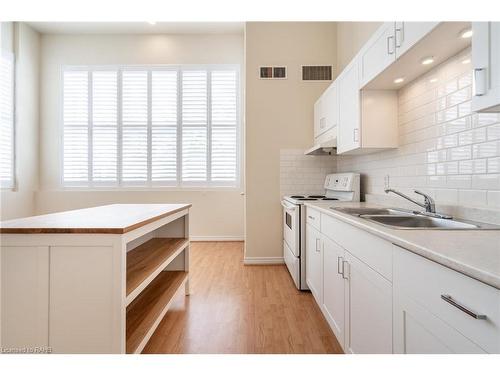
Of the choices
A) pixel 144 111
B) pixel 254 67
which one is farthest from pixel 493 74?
pixel 144 111

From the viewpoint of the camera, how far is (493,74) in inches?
36.9

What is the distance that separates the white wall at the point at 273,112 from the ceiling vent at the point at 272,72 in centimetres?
6

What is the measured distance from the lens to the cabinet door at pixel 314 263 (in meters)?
2.21

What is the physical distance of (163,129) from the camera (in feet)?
16.8

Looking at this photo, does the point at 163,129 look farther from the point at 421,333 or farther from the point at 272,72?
the point at 421,333

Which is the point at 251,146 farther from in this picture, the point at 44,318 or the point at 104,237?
the point at 44,318

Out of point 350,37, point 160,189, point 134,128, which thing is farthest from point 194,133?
point 350,37

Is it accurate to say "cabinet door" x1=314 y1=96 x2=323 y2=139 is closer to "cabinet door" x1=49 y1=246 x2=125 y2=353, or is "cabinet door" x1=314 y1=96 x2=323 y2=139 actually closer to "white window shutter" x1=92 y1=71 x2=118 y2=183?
"cabinet door" x1=49 y1=246 x2=125 y2=353

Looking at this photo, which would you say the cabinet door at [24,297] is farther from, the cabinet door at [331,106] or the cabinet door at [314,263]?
the cabinet door at [331,106]

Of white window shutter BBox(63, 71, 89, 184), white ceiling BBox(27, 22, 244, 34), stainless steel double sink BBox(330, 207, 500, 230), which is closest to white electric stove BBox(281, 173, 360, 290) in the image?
stainless steel double sink BBox(330, 207, 500, 230)

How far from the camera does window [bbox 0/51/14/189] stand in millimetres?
4430

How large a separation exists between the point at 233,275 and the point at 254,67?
2.71 meters

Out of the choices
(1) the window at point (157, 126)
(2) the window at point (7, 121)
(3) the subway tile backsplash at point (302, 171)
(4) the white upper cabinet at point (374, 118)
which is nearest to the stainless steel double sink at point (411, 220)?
(4) the white upper cabinet at point (374, 118)
